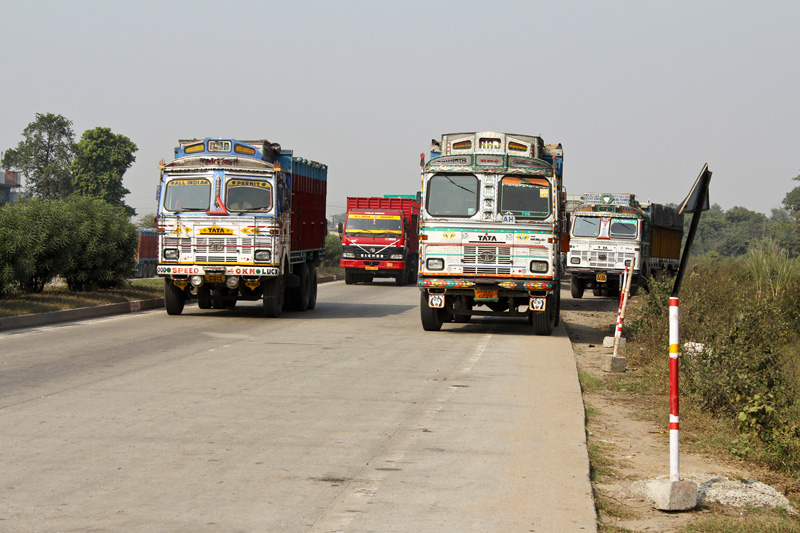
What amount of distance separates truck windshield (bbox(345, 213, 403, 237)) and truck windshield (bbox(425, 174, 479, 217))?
63.0ft

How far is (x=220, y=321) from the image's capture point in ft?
60.5

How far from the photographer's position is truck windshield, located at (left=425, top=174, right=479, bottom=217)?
54.9ft

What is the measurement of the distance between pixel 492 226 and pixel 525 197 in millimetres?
813

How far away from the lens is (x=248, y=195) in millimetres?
18688

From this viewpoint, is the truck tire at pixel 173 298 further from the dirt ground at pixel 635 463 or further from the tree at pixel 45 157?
the tree at pixel 45 157

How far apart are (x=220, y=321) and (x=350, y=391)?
8.79 meters

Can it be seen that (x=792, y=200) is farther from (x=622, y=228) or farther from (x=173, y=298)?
(x=173, y=298)

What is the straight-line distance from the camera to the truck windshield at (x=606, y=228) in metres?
29.7

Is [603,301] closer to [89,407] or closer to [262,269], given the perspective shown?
[262,269]

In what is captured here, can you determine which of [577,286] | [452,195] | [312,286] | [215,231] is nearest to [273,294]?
[215,231]

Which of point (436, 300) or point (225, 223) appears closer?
point (436, 300)

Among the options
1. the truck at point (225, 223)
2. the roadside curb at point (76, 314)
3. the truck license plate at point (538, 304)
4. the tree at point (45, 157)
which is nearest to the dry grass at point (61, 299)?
the roadside curb at point (76, 314)

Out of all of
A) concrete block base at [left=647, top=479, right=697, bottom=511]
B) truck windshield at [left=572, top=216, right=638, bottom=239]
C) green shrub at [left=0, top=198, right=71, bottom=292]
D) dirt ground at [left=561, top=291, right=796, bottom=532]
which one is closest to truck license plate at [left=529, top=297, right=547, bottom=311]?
dirt ground at [left=561, top=291, right=796, bottom=532]

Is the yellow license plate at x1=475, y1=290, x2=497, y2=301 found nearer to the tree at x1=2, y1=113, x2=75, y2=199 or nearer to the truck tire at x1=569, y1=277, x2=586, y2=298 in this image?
the truck tire at x1=569, y1=277, x2=586, y2=298
